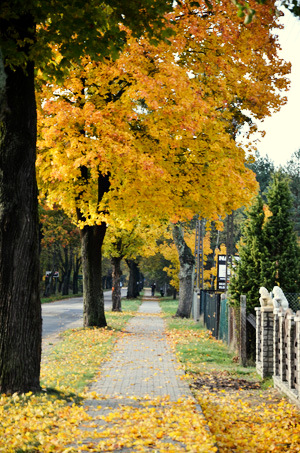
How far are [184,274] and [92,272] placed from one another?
971 cm

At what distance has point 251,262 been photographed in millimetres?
13227

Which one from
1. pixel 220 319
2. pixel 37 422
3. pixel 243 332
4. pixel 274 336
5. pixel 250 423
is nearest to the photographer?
pixel 37 422

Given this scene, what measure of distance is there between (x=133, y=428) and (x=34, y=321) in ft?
8.73

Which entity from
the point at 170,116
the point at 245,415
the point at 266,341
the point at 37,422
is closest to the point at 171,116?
the point at 170,116

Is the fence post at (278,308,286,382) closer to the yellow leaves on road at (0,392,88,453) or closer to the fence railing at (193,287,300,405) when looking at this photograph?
the fence railing at (193,287,300,405)

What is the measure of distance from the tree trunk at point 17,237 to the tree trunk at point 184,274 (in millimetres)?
20559

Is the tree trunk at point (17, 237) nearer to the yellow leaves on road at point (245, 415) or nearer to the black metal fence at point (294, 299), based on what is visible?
the yellow leaves on road at point (245, 415)

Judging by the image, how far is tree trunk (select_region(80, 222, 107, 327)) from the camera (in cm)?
2011

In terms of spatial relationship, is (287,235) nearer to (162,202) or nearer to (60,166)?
(162,202)

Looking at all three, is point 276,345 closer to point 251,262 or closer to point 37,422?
point 251,262

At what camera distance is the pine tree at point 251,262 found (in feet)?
42.6

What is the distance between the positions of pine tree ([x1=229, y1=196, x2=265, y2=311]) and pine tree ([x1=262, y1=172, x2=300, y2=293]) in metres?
0.17

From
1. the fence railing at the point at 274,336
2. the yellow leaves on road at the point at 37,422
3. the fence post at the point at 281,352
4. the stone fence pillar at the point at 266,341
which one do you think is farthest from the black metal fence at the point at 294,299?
the yellow leaves on road at the point at 37,422

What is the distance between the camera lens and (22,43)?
8.12 metres
